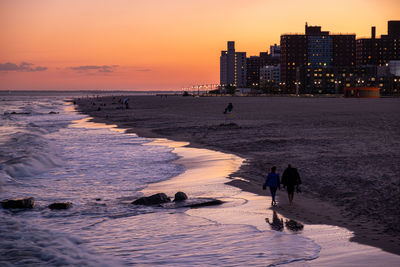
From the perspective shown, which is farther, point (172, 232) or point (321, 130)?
point (321, 130)

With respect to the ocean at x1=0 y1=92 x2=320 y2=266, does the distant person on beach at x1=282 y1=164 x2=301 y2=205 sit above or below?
above

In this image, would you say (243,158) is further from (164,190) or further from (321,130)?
(321,130)

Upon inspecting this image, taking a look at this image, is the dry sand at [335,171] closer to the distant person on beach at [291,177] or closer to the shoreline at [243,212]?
the shoreline at [243,212]

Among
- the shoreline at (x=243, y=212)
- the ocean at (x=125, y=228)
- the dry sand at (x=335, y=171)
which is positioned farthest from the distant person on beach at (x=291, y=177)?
the ocean at (x=125, y=228)

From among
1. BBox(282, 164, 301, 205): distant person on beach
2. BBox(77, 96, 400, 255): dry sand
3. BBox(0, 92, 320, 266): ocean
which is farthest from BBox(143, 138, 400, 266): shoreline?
BBox(282, 164, 301, 205): distant person on beach

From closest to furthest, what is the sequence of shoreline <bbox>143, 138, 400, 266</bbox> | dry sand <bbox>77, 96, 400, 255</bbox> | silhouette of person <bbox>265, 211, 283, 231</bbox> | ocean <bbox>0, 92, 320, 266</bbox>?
1. shoreline <bbox>143, 138, 400, 266</bbox>
2. ocean <bbox>0, 92, 320, 266</bbox>
3. silhouette of person <bbox>265, 211, 283, 231</bbox>
4. dry sand <bbox>77, 96, 400, 255</bbox>

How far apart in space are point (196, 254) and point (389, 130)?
29.1m

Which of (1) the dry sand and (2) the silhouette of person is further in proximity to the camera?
(1) the dry sand

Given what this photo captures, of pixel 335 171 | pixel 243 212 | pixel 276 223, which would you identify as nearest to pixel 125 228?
pixel 243 212

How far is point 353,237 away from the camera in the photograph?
10.8 m

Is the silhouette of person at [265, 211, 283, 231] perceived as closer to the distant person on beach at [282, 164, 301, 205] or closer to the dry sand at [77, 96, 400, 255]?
the dry sand at [77, 96, 400, 255]

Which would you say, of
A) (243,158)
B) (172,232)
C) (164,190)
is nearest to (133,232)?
(172,232)

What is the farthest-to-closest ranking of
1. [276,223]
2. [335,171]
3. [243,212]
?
1. [335,171]
2. [243,212]
3. [276,223]

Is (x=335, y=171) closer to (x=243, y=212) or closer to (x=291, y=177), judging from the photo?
(x=291, y=177)
